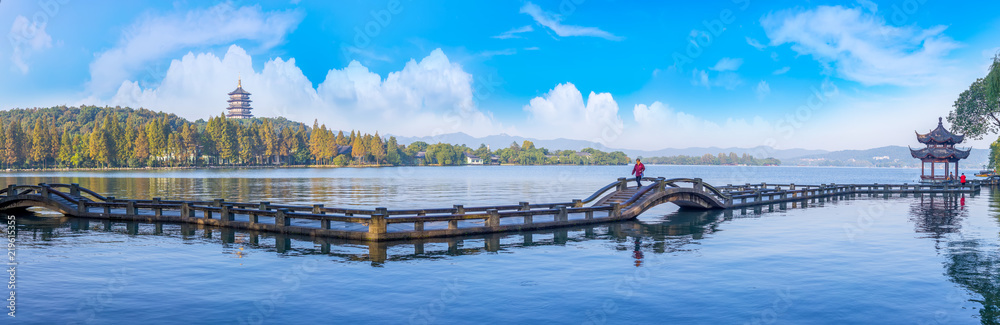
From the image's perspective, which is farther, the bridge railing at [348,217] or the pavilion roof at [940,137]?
the pavilion roof at [940,137]

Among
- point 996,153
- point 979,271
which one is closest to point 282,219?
point 979,271

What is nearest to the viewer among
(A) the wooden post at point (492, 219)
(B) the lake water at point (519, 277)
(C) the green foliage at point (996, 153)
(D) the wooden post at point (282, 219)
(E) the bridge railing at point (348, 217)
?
(B) the lake water at point (519, 277)

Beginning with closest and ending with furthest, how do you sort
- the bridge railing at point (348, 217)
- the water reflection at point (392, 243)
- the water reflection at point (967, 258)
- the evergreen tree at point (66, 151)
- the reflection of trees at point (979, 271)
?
the reflection of trees at point (979, 271)
the water reflection at point (967, 258)
the water reflection at point (392, 243)
the bridge railing at point (348, 217)
the evergreen tree at point (66, 151)

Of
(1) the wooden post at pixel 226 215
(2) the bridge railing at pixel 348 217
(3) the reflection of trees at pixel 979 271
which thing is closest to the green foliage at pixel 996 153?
(3) the reflection of trees at pixel 979 271

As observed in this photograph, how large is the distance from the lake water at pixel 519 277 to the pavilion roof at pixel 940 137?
52.2 meters

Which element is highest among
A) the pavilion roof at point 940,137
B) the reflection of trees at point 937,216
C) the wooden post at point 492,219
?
the pavilion roof at point 940,137

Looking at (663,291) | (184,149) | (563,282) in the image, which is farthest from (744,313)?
(184,149)

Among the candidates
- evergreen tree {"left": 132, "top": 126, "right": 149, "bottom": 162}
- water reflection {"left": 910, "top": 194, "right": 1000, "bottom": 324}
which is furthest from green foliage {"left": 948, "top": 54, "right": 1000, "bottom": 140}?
evergreen tree {"left": 132, "top": 126, "right": 149, "bottom": 162}

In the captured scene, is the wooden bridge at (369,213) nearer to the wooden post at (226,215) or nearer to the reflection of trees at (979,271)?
the wooden post at (226,215)

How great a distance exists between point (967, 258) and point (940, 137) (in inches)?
2457

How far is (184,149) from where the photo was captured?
17138 cm

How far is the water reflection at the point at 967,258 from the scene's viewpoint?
12289mm

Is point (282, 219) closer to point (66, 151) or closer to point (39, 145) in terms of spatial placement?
point (39, 145)

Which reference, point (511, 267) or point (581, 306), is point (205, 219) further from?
point (581, 306)
